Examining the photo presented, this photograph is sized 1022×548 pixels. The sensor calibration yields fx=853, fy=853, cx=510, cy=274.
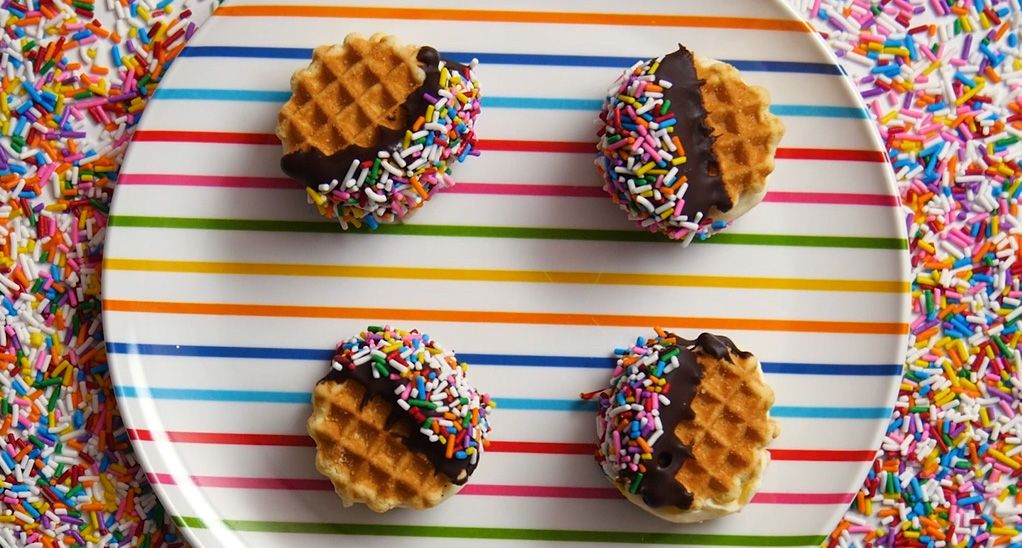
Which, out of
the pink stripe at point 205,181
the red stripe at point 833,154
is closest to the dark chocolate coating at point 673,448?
the red stripe at point 833,154

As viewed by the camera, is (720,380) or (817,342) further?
(817,342)

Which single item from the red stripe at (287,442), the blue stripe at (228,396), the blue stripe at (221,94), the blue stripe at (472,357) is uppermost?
the blue stripe at (221,94)

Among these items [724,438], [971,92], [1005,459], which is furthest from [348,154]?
[1005,459]

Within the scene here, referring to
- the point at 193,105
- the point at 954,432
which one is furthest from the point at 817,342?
the point at 193,105

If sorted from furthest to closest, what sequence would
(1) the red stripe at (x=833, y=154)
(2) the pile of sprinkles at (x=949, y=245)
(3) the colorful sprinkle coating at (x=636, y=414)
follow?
(2) the pile of sprinkles at (x=949, y=245) < (1) the red stripe at (x=833, y=154) < (3) the colorful sprinkle coating at (x=636, y=414)

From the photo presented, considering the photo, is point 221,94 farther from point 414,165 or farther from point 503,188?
point 503,188

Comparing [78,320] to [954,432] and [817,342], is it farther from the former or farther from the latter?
[954,432]

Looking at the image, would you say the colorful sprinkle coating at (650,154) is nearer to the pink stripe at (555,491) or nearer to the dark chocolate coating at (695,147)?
the dark chocolate coating at (695,147)
